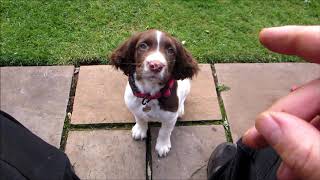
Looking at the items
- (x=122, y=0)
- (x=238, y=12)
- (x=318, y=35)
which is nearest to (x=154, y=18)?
(x=122, y=0)

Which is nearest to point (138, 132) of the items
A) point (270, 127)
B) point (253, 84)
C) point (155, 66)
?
point (155, 66)

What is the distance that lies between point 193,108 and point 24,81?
1643 millimetres

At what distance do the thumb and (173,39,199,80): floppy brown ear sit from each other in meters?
1.83

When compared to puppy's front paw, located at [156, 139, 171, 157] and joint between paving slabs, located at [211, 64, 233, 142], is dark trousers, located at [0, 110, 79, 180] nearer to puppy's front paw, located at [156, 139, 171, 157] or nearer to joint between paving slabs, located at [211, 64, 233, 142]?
puppy's front paw, located at [156, 139, 171, 157]

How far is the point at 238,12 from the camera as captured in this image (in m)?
4.88

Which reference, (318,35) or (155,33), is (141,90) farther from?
(318,35)

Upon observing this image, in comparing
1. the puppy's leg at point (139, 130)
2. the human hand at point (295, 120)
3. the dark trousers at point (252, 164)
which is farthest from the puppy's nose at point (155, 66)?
the human hand at point (295, 120)

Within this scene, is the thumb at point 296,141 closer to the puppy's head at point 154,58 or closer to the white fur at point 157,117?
the puppy's head at point 154,58

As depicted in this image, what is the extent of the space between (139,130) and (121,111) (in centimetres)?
36

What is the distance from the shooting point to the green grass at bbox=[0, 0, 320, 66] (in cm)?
423

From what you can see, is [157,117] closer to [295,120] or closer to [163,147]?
[163,147]

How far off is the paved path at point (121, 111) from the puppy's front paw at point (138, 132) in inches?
2.0

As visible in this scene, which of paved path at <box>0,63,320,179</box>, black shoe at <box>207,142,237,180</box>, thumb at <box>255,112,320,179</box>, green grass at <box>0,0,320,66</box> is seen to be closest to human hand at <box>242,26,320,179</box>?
thumb at <box>255,112,320,179</box>

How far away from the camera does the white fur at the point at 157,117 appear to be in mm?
3000
